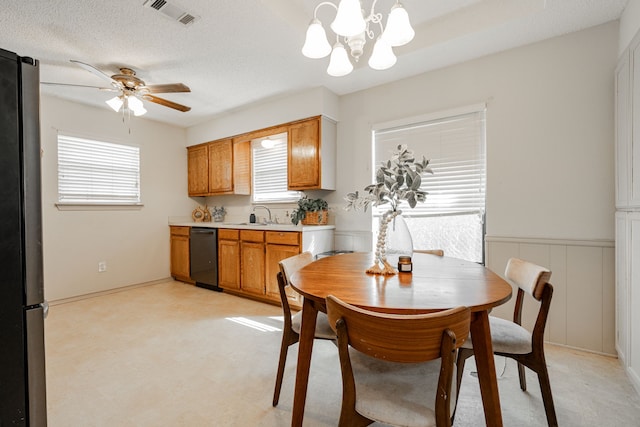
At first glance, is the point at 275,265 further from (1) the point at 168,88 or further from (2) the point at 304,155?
(1) the point at 168,88

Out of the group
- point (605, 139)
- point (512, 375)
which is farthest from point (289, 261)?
point (605, 139)

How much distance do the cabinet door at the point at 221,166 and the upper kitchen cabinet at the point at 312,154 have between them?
1248 millimetres

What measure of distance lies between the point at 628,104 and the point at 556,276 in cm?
137

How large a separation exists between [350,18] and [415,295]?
1.34 meters

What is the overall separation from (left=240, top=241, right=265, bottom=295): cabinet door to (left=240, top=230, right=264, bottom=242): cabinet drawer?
0.04 metres

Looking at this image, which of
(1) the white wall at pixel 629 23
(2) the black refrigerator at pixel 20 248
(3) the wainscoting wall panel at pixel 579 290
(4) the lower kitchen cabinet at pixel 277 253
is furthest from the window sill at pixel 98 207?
(1) the white wall at pixel 629 23

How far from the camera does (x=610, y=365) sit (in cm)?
216

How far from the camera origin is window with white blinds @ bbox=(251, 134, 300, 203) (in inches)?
165

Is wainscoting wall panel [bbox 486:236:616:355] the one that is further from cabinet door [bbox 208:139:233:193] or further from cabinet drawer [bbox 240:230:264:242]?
cabinet door [bbox 208:139:233:193]

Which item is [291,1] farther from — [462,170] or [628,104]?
[628,104]

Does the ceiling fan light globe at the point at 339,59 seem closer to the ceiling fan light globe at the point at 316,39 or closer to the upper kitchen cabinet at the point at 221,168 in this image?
the ceiling fan light globe at the point at 316,39

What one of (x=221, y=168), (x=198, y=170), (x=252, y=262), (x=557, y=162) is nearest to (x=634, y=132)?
(x=557, y=162)

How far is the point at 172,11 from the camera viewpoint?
7.16ft

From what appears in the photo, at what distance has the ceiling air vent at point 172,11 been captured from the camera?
2.10 m
